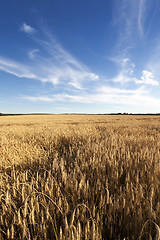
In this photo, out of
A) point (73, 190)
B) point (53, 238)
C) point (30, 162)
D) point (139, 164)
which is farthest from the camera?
point (30, 162)

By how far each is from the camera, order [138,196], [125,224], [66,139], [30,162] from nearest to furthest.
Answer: [125,224] → [138,196] → [30,162] → [66,139]

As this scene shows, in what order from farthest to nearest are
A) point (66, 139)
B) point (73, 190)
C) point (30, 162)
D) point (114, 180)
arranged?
1. point (66, 139)
2. point (30, 162)
3. point (114, 180)
4. point (73, 190)

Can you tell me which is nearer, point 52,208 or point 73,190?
point 52,208

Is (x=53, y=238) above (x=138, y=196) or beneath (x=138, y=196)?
beneath

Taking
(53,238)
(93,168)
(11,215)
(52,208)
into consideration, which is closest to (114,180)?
(93,168)

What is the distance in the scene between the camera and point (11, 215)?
1082 mm

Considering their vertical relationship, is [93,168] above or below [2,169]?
above

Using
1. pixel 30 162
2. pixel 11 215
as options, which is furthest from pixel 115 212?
pixel 30 162

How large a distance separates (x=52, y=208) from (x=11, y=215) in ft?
1.09

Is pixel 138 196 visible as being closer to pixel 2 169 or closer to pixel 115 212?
pixel 115 212

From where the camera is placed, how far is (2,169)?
213cm

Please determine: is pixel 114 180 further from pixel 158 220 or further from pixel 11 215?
pixel 11 215

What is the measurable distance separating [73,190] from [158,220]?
702 millimetres

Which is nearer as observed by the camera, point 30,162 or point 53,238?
point 53,238
